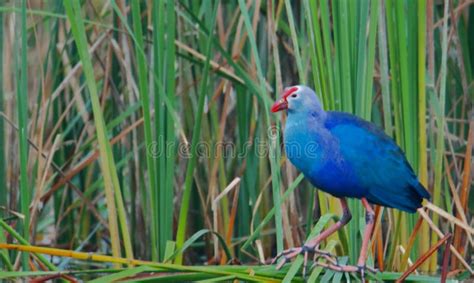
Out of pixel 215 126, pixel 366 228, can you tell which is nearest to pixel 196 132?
pixel 366 228

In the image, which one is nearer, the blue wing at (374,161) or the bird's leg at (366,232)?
the bird's leg at (366,232)

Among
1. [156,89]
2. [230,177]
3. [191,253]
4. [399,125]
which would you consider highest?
[156,89]

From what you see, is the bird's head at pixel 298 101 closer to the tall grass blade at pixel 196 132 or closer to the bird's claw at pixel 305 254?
the tall grass blade at pixel 196 132

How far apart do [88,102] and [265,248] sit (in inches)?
36.6

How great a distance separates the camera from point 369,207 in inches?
95.5

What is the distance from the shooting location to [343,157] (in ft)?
7.71

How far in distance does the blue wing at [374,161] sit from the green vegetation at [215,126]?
132 mm

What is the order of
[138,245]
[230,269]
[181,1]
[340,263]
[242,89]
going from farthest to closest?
[138,245] → [242,89] → [181,1] → [340,263] → [230,269]

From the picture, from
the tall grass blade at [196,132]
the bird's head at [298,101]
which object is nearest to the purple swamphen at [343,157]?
the bird's head at [298,101]

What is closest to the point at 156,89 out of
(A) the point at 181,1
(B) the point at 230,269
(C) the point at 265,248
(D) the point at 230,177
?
(A) the point at 181,1

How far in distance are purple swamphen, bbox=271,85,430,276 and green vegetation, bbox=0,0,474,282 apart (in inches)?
3.7

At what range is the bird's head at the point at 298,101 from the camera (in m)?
2.32

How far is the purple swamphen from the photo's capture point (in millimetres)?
2316

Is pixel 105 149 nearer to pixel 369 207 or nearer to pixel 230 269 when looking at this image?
pixel 230 269
